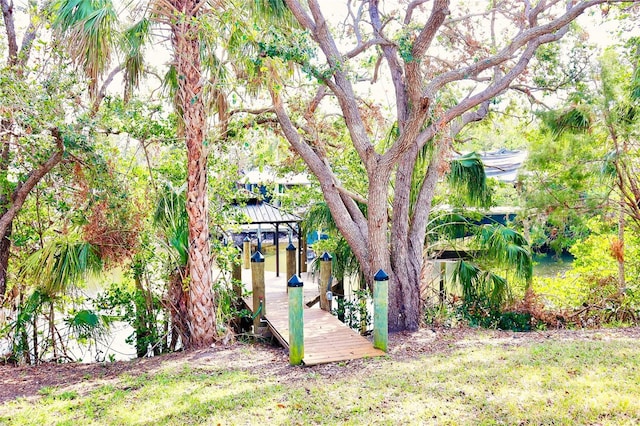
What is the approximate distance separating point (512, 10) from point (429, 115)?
9.47 feet

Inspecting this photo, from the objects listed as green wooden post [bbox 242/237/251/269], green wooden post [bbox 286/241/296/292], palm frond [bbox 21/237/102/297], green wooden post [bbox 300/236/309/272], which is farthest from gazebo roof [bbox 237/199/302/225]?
palm frond [bbox 21/237/102/297]

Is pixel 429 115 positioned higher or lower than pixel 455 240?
higher

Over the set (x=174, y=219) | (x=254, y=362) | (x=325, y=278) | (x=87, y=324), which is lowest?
(x=254, y=362)

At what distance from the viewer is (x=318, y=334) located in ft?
20.9

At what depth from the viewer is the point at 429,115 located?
621 centimetres

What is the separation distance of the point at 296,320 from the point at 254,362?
81 centimetres

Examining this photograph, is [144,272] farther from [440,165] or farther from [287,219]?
[440,165]

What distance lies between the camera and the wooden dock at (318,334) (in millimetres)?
5488

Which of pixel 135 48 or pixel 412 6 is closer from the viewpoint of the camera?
pixel 135 48

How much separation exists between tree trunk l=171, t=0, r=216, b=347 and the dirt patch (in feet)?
1.45

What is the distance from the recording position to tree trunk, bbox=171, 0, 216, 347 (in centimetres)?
575

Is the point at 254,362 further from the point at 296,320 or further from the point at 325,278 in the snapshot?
the point at 325,278

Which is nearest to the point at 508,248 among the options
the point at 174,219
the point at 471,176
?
the point at 471,176

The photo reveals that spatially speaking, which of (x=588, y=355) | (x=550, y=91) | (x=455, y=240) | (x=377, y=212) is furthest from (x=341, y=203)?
(x=550, y=91)
